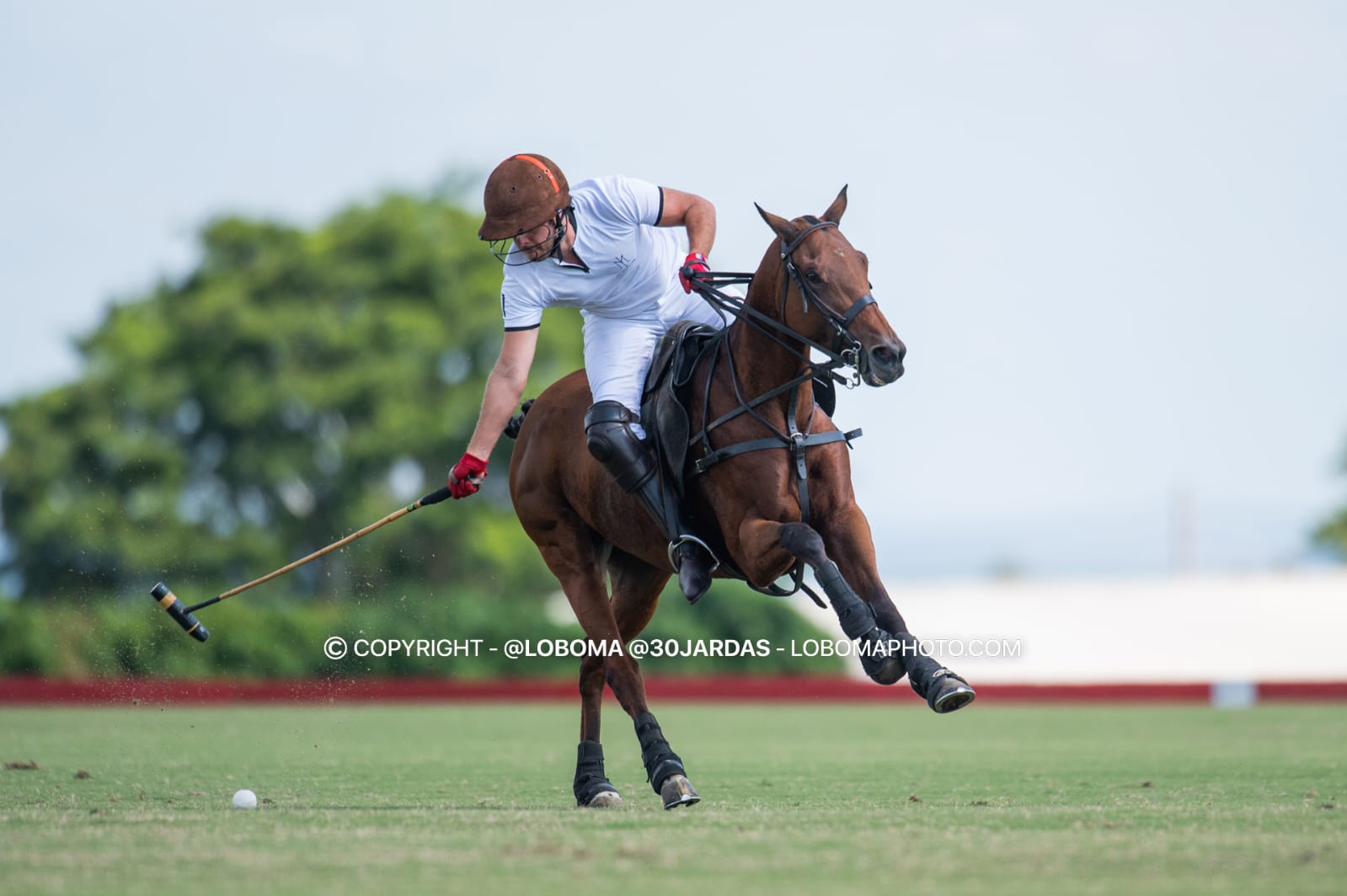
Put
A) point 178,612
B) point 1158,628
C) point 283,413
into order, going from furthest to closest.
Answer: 1. point 283,413
2. point 1158,628
3. point 178,612

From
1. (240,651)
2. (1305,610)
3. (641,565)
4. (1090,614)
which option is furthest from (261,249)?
(641,565)

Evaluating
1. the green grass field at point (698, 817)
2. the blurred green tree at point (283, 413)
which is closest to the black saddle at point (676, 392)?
the green grass field at point (698, 817)

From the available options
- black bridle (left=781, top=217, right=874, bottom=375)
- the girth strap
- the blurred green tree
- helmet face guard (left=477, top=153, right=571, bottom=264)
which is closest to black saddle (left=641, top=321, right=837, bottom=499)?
the girth strap

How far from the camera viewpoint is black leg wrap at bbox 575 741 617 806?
675 centimetres

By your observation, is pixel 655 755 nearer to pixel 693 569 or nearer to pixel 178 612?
pixel 693 569

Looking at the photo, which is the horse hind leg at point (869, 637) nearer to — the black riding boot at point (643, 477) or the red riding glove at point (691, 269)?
the black riding boot at point (643, 477)

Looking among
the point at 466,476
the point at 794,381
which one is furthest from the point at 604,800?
the point at 794,381

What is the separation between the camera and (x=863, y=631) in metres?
5.89

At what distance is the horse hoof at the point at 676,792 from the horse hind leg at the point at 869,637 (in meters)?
0.89

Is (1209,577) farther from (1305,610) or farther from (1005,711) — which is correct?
(1005,711)

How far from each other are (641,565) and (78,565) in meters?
30.4

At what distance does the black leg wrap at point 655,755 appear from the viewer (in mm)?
6383

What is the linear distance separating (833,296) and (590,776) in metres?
2.27

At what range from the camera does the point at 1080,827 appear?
5.23 metres
